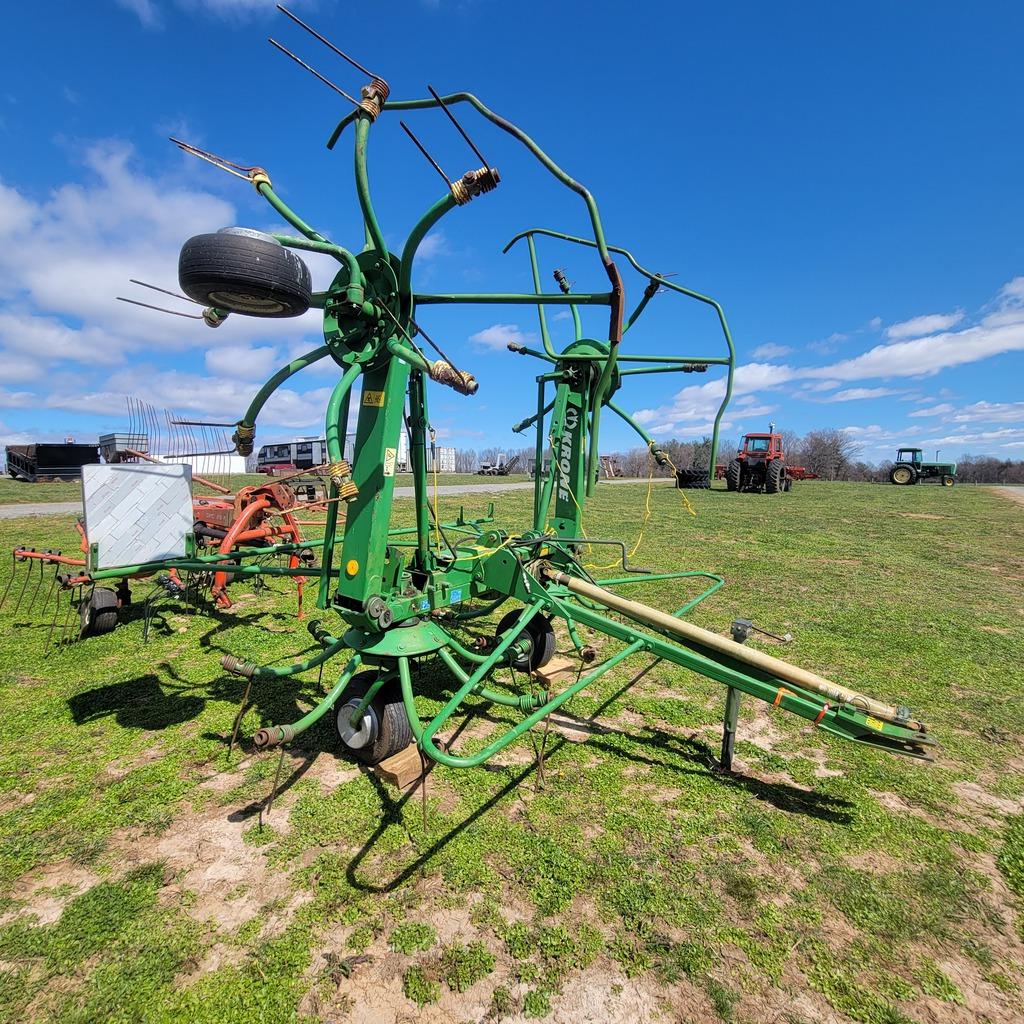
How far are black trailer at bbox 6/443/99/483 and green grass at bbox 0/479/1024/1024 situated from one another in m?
33.5

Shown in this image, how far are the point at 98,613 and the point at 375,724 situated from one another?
16.1 feet

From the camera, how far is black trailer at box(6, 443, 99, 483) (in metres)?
30.8

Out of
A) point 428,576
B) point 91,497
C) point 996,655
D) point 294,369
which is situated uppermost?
point 294,369

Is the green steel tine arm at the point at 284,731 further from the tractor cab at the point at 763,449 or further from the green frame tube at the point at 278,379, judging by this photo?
the tractor cab at the point at 763,449

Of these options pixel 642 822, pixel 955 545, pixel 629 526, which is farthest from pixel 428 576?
pixel 955 545

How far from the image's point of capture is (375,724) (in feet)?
12.4

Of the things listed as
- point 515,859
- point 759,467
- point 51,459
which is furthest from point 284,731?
point 51,459

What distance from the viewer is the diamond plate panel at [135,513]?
4.15 metres

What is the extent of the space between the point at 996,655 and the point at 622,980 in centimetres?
684

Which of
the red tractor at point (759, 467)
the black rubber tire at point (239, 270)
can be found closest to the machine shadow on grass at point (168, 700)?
the black rubber tire at point (239, 270)

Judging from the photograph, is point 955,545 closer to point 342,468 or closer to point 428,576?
point 428,576

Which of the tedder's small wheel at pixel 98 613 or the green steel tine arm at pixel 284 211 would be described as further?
the tedder's small wheel at pixel 98 613

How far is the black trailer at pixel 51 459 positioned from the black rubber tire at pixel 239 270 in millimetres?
35351

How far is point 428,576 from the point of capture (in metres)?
4.46
